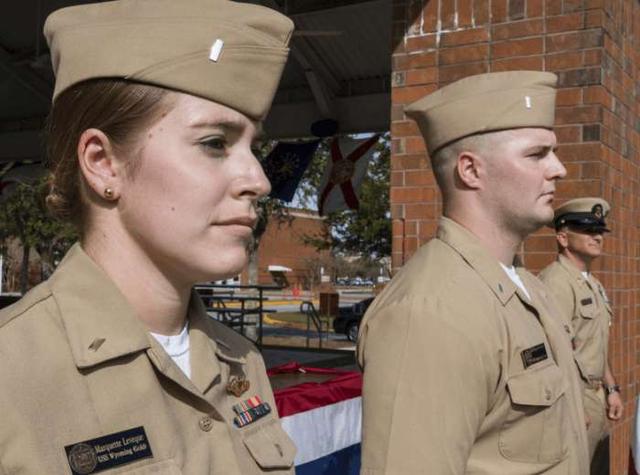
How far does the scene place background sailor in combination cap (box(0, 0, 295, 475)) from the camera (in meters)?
1.16

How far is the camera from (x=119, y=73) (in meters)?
1.22

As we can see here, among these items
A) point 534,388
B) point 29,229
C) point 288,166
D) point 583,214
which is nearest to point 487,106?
point 534,388

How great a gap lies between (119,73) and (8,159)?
8.79 metres

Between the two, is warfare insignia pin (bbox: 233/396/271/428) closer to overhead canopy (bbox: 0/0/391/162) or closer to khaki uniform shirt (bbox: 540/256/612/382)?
khaki uniform shirt (bbox: 540/256/612/382)

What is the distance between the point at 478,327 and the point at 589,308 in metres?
2.35

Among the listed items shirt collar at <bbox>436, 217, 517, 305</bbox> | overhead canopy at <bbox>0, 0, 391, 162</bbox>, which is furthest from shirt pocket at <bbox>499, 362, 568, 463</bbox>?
overhead canopy at <bbox>0, 0, 391, 162</bbox>

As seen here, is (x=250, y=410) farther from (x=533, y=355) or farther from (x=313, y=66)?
(x=313, y=66)

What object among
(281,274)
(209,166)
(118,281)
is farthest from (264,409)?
(281,274)

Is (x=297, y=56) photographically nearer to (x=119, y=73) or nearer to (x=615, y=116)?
(x=615, y=116)

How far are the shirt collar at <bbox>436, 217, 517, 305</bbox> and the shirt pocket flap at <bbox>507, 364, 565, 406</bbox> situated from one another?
233mm

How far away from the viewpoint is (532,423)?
81.1 inches

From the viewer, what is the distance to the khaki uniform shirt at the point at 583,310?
4.00 m

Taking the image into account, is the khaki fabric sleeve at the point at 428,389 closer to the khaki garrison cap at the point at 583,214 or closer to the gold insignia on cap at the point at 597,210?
the khaki garrison cap at the point at 583,214

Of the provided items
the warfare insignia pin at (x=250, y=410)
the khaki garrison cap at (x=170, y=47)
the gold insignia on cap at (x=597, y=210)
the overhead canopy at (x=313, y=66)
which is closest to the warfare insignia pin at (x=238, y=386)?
the warfare insignia pin at (x=250, y=410)
